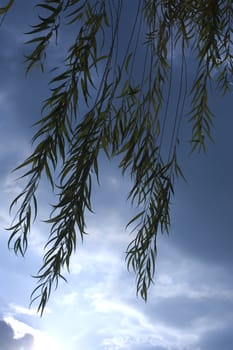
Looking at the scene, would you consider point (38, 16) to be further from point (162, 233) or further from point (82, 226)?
point (162, 233)

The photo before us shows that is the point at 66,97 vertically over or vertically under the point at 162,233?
over

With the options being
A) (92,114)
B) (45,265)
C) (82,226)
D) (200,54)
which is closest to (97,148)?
(92,114)

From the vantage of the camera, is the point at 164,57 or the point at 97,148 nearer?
the point at 97,148

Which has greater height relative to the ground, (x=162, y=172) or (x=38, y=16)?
(x=38, y=16)

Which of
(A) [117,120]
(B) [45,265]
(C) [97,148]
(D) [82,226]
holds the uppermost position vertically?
(A) [117,120]

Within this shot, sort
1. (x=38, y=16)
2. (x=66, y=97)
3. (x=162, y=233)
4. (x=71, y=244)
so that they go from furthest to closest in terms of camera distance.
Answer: (x=162, y=233)
(x=71, y=244)
(x=66, y=97)
(x=38, y=16)

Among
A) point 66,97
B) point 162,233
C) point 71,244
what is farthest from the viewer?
point 162,233

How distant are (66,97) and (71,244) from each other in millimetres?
1020

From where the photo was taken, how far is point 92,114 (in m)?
3.75

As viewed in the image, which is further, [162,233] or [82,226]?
[162,233]

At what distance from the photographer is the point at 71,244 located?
3.94m

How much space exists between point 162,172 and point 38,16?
1.44m

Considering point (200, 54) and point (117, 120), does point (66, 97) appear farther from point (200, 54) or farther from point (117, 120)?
point (200, 54)

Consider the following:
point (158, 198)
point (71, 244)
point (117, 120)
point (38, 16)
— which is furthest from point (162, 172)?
point (38, 16)
